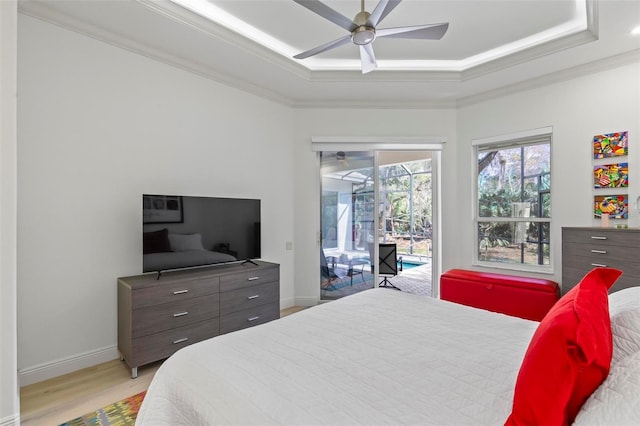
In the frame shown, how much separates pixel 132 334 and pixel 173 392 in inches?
57.8

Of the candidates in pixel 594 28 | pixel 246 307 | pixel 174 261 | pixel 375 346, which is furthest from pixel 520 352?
pixel 594 28

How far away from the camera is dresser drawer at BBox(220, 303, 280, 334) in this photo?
295 centimetres

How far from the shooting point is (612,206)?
3119 millimetres

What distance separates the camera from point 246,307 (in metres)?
3.12

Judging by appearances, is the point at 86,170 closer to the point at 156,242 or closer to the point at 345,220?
the point at 156,242

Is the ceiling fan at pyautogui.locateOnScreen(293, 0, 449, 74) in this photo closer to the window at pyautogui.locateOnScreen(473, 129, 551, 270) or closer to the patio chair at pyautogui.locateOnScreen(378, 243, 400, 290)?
the window at pyautogui.locateOnScreen(473, 129, 551, 270)

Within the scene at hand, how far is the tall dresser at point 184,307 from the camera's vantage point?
2447 mm

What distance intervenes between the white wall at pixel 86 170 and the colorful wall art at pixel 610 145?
3.95 meters

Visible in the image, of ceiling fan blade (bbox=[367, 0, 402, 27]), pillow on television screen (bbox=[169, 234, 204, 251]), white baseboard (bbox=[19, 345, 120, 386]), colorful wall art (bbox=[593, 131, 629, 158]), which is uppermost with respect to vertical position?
ceiling fan blade (bbox=[367, 0, 402, 27])

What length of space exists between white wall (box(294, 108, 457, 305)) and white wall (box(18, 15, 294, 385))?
1266mm

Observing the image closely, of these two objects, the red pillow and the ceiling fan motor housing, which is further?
the ceiling fan motor housing

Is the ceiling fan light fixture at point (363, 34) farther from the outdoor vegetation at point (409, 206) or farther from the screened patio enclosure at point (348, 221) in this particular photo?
the outdoor vegetation at point (409, 206)
